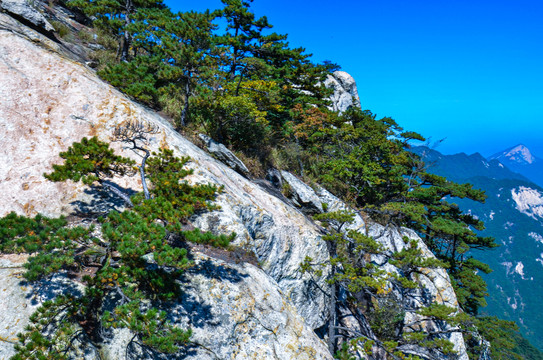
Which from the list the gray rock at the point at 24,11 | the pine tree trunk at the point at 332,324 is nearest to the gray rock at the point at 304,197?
the pine tree trunk at the point at 332,324

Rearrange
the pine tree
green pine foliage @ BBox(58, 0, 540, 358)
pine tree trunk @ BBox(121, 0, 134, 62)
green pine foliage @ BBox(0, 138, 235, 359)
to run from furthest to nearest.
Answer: pine tree trunk @ BBox(121, 0, 134, 62) → the pine tree → green pine foliage @ BBox(58, 0, 540, 358) → green pine foliage @ BBox(0, 138, 235, 359)

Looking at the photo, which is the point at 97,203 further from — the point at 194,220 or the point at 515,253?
the point at 515,253

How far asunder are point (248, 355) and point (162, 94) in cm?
1177

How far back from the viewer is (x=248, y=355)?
565 centimetres

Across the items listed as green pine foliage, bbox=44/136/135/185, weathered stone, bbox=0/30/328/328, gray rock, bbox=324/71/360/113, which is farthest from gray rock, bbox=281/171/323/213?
gray rock, bbox=324/71/360/113

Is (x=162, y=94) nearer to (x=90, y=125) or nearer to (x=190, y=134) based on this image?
(x=190, y=134)

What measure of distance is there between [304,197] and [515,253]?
179 m

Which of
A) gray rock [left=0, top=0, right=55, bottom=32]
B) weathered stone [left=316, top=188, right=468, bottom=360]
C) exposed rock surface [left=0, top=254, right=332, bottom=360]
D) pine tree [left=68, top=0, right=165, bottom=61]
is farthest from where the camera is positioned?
weathered stone [left=316, top=188, right=468, bottom=360]

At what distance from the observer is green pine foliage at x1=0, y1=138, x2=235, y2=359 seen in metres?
4.09

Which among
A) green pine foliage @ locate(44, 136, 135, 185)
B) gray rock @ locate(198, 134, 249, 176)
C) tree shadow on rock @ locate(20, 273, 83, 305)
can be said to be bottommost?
tree shadow on rock @ locate(20, 273, 83, 305)

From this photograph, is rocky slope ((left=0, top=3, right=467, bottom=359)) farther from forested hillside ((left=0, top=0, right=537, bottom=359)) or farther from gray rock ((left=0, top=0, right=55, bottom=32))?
gray rock ((left=0, top=0, right=55, bottom=32))

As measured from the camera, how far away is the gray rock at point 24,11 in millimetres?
10484

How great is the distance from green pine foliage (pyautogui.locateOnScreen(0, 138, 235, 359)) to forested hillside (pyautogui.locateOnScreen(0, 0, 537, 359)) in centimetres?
3

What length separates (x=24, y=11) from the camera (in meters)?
10.7
